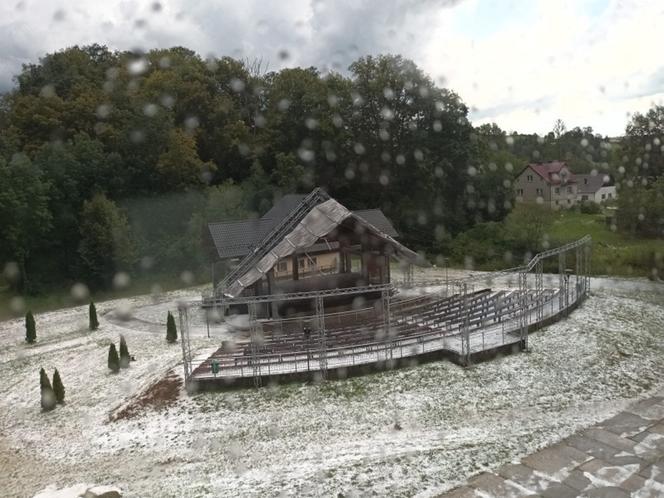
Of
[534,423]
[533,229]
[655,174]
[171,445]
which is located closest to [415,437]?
[534,423]

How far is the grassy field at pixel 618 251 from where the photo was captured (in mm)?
32031

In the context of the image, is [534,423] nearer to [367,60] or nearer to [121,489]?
[121,489]

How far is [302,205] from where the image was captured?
24438 millimetres

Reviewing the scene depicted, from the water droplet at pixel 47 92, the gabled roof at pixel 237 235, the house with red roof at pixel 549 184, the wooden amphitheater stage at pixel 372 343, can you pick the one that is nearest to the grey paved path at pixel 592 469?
the wooden amphitheater stage at pixel 372 343

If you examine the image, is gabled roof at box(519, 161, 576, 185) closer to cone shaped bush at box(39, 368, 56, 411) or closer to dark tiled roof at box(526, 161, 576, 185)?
dark tiled roof at box(526, 161, 576, 185)

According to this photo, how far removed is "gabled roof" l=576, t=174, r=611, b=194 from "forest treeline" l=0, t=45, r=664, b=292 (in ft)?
46.9

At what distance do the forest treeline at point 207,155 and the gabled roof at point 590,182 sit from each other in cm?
1428

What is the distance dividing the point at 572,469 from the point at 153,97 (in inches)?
1637

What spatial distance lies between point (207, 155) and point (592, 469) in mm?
42330

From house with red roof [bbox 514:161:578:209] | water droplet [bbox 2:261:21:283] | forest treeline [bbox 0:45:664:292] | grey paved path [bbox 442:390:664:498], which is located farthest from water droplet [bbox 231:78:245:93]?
grey paved path [bbox 442:390:664:498]

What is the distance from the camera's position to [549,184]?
63375mm

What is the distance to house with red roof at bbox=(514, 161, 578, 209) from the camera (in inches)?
2504

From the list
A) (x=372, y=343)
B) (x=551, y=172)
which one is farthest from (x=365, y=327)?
(x=551, y=172)

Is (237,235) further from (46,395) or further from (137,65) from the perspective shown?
(137,65)
